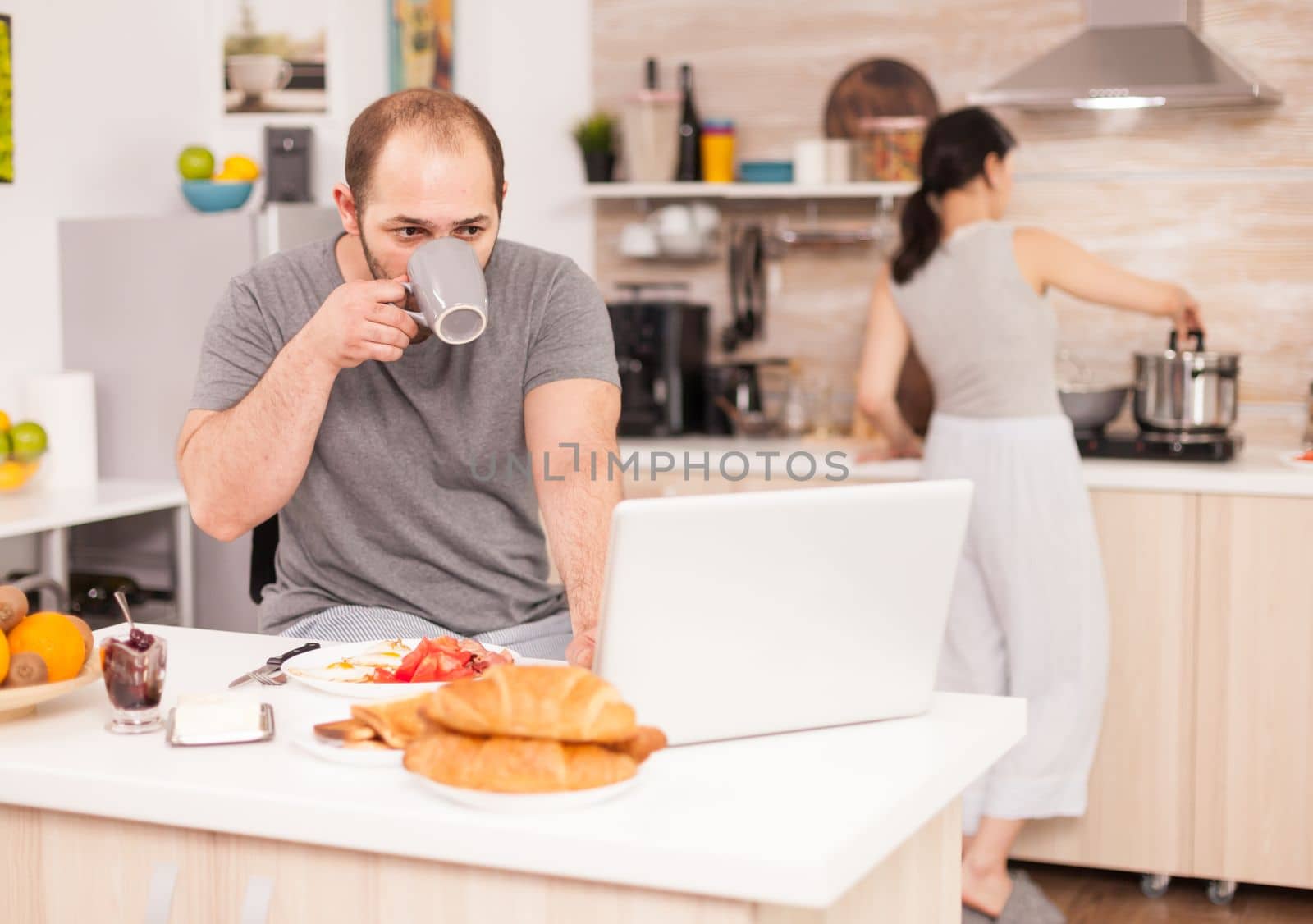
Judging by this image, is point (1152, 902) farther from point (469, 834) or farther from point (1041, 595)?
point (469, 834)

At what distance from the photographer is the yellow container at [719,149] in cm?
409

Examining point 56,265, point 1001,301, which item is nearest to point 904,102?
point 1001,301

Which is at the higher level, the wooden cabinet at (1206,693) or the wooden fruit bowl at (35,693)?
the wooden fruit bowl at (35,693)

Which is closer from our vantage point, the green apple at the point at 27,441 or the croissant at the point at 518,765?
the croissant at the point at 518,765

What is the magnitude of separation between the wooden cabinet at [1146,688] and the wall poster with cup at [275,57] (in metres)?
2.37

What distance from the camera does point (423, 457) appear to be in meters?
2.05

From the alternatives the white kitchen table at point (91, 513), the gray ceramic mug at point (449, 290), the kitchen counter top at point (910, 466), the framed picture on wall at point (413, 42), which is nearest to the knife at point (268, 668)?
the gray ceramic mug at point (449, 290)

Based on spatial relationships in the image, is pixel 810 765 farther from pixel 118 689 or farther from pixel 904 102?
pixel 904 102

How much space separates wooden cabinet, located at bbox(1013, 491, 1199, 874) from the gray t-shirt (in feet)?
5.44

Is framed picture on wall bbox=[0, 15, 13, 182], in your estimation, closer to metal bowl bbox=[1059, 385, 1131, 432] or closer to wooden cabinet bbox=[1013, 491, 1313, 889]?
metal bowl bbox=[1059, 385, 1131, 432]

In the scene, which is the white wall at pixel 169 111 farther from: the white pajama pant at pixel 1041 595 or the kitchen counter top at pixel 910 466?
the white pajama pant at pixel 1041 595

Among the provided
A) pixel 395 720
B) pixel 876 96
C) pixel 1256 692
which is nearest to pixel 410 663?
pixel 395 720

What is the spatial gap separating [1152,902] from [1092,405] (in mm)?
1108

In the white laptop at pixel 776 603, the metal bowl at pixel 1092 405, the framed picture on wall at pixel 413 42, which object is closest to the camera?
the white laptop at pixel 776 603
